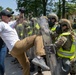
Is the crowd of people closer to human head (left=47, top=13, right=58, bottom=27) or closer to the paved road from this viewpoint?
human head (left=47, top=13, right=58, bottom=27)

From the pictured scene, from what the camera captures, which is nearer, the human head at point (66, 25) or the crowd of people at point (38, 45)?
the crowd of people at point (38, 45)

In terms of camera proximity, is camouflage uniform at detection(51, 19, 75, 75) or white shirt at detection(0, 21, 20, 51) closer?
white shirt at detection(0, 21, 20, 51)

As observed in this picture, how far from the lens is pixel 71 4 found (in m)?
37.7

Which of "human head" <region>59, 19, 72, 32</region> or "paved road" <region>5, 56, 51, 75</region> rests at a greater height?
"human head" <region>59, 19, 72, 32</region>

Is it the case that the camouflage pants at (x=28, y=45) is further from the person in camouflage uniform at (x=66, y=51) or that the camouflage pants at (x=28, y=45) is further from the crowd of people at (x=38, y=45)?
the person in camouflage uniform at (x=66, y=51)

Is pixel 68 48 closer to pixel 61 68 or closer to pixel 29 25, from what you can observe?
pixel 61 68

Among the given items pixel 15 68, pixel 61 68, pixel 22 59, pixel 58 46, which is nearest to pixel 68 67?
pixel 61 68

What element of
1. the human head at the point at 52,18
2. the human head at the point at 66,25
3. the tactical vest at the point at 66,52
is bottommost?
the tactical vest at the point at 66,52

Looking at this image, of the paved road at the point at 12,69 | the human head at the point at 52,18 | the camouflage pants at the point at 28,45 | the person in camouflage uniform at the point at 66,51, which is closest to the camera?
the camouflage pants at the point at 28,45

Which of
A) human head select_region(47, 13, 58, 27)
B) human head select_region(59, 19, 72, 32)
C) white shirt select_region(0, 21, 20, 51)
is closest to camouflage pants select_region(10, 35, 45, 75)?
white shirt select_region(0, 21, 20, 51)

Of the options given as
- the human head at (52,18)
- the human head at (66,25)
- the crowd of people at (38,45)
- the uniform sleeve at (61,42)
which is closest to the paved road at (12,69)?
the human head at (52,18)

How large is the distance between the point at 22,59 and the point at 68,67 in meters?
0.96

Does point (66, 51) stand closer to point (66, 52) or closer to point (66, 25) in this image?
point (66, 52)

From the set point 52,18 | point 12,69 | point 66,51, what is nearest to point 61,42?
point 66,51
